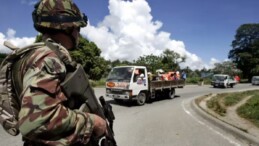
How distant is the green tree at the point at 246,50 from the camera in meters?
71.8

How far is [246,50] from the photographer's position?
7644 centimetres

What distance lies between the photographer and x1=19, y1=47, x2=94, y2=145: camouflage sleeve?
151 centimetres

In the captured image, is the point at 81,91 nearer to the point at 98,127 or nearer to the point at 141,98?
the point at 98,127

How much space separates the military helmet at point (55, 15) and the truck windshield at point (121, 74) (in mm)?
12714

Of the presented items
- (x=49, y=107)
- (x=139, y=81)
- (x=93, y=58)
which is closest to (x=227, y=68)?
(x=93, y=58)

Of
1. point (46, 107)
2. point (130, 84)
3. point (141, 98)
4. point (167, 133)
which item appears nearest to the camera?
point (46, 107)

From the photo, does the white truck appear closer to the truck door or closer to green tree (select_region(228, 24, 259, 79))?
the truck door

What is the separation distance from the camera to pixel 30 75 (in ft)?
5.15

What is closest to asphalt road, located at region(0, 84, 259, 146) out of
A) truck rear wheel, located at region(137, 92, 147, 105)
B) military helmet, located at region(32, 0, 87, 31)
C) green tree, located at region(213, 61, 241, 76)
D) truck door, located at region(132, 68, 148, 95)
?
truck door, located at region(132, 68, 148, 95)

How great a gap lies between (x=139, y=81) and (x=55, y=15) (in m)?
13.3

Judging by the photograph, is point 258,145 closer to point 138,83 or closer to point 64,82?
point 64,82

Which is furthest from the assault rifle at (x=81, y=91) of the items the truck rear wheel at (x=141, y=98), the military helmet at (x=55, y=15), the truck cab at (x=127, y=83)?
the truck rear wheel at (x=141, y=98)

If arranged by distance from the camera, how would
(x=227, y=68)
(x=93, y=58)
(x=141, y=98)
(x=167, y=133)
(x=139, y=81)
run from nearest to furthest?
(x=167, y=133), (x=139, y=81), (x=141, y=98), (x=93, y=58), (x=227, y=68)

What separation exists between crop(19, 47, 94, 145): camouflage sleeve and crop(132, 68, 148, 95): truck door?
13067 mm
